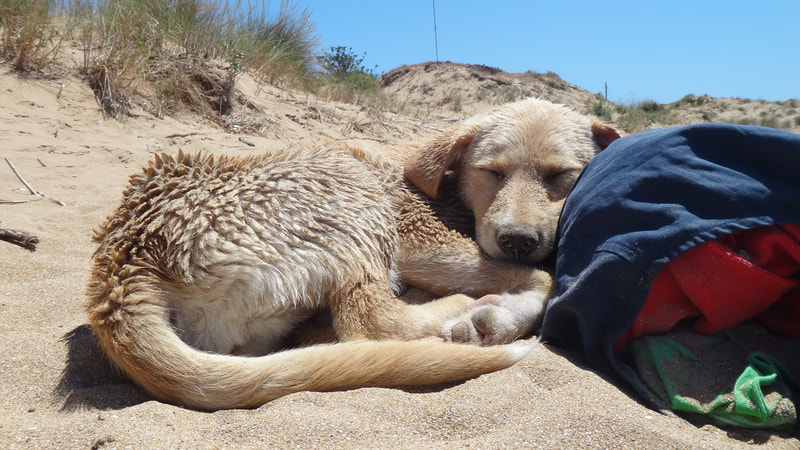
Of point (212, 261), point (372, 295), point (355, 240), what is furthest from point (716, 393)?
point (212, 261)

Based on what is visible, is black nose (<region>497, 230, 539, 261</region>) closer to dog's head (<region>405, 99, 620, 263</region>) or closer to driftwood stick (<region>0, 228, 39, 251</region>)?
dog's head (<region>405, 99, 620, 263</region>)

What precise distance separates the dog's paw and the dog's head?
0.36 meters

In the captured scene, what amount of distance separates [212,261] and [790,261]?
282 cm

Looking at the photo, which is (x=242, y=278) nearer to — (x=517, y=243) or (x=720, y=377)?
(x=517, y=243)

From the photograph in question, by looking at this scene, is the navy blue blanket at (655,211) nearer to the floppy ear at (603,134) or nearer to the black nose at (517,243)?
the black nose at (517,243)

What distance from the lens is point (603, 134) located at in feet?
13.8

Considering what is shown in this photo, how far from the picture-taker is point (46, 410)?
2.61 m

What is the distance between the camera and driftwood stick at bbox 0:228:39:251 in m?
4.20

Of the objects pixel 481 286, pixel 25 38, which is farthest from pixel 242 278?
pixel 25 38

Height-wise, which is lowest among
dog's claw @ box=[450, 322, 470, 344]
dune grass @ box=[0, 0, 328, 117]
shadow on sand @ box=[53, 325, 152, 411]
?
shadow on sand @ box=[53, 325, 152, 411]

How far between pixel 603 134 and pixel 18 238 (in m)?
4.34

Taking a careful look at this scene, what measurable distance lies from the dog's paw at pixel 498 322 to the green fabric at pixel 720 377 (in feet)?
2.43

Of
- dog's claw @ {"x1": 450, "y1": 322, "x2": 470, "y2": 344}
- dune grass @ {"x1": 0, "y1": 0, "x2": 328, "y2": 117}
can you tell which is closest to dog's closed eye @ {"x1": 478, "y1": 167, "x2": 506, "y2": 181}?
dog's claw @ {"x1": 450, "y1": 322, "x2": 470, "y2": 344}

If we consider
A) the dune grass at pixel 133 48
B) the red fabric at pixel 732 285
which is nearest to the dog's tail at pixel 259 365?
the red fabric at pixel 732 285
